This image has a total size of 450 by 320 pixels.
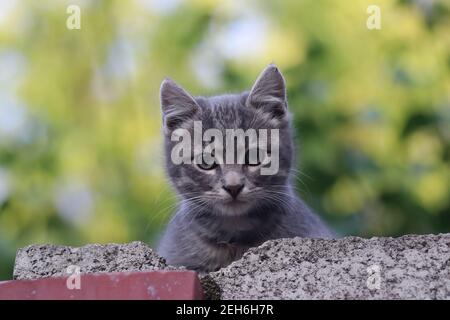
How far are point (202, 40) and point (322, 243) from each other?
3570 mm

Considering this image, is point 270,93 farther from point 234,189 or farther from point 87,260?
point 87,260

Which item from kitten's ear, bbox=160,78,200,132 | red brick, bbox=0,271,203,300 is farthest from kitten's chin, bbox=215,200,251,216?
red brick, bbox=0,271,203,300

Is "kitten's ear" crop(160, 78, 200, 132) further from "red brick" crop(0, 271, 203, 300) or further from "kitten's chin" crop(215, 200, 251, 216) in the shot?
"red brick" crop(0, 271, 203, 300)

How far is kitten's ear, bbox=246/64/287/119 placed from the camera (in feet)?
10.9

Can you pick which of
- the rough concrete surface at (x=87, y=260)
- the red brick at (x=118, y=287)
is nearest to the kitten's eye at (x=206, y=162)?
the rough concrete surface at (x=87, y=260)

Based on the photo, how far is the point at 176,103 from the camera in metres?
3.41

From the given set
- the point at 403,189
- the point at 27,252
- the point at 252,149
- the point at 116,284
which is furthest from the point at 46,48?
the point at 116,284

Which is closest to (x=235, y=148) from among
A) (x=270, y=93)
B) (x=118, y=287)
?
(x=270, y=93)

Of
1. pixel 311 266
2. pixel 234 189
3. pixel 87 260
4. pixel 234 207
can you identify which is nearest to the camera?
pixel 311 266

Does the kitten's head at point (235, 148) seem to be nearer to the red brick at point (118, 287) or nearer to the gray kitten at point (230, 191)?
the gray kitten at point (230, 191)

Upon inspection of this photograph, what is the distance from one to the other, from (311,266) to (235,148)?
973mm

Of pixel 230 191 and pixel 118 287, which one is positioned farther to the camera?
pixel 230 191

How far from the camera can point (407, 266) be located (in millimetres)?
2188
